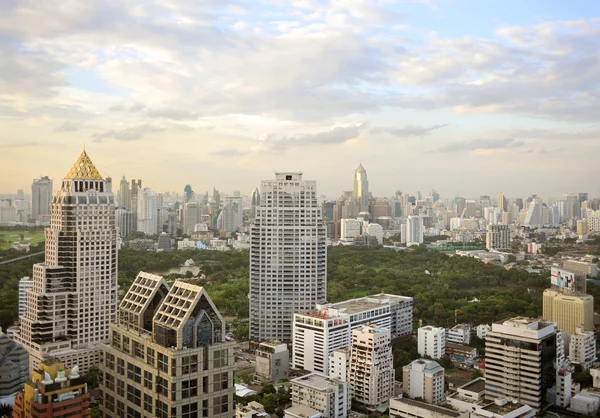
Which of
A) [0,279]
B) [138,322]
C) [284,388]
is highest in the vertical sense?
[138,322]

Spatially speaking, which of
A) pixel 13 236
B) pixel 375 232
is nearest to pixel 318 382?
pixel 13 236

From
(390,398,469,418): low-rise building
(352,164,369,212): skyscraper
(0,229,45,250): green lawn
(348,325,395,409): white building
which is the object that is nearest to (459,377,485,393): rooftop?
(348,325,395,409): white building

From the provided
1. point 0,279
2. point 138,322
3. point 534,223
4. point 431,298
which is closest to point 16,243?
point 0,279

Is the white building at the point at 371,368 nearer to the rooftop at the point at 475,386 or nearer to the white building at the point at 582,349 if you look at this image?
the rooftop at the point at 475,386

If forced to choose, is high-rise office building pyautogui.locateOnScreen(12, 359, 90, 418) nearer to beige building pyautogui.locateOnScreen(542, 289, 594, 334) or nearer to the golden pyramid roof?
the golden pyramid roof

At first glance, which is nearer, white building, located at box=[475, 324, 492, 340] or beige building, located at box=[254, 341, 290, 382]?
beige building, located at box=[254, 341, 290, 382]

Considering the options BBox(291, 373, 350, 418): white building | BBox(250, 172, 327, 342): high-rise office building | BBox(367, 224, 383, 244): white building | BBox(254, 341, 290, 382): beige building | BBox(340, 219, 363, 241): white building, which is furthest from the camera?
BBox(367, 224, 383, 244): white building

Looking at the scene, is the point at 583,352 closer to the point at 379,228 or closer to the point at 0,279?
the point at 0,279
